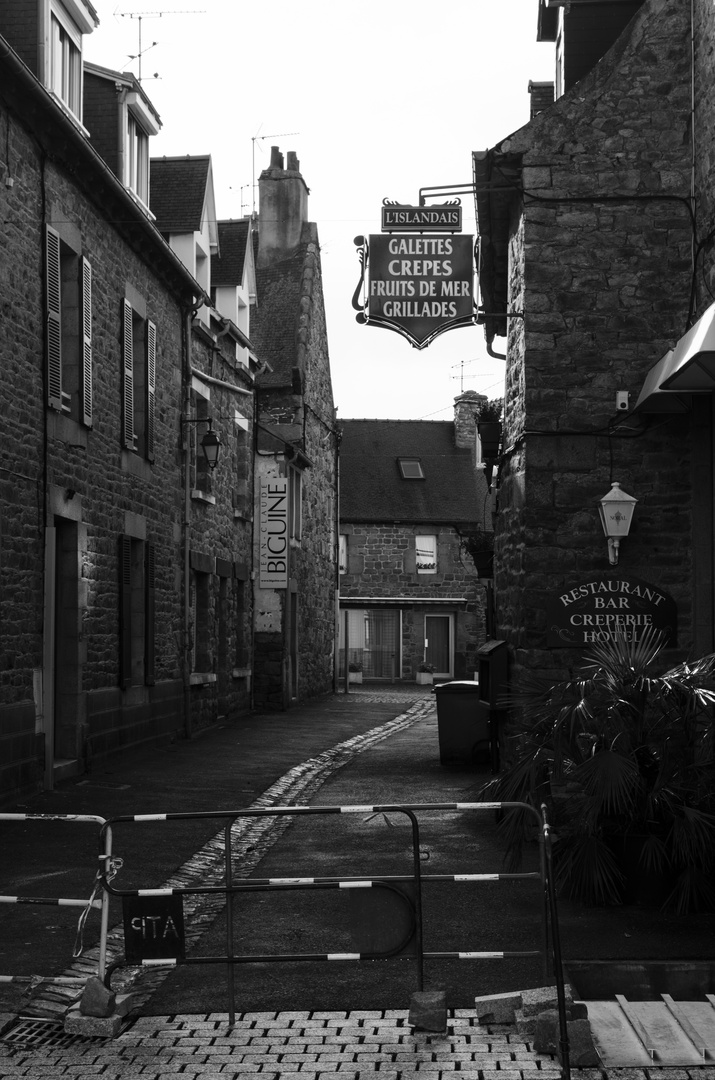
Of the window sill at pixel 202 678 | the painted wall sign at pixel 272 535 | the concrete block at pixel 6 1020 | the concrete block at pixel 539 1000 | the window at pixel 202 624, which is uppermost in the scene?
the painted wall sign at pixel 272 535

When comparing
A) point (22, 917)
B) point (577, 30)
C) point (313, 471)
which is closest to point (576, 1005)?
point (22, 917)

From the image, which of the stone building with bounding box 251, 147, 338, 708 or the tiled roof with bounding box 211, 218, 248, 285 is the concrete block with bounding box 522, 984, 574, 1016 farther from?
the stone building with bounding box 251, 147, 338, 708

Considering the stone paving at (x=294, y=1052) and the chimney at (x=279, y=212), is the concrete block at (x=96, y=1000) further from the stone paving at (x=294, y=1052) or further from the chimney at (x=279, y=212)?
the chimney at (x=279, y=212)

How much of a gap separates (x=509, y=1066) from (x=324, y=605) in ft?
94.8

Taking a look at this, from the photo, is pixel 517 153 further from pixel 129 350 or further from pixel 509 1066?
pixel 509 1066

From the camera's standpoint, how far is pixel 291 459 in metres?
27.4

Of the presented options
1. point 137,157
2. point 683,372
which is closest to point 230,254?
point 137,157

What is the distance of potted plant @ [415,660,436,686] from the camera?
4378cm

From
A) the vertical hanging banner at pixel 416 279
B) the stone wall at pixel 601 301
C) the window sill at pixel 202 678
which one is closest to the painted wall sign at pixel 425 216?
the vertical hanging banner at pixel 416 279

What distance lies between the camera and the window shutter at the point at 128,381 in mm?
16469

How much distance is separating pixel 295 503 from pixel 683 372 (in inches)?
780

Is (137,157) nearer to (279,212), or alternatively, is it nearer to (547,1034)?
(547,1034)

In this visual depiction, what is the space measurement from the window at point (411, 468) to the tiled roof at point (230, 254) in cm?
2230

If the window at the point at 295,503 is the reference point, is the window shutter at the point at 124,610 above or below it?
below
